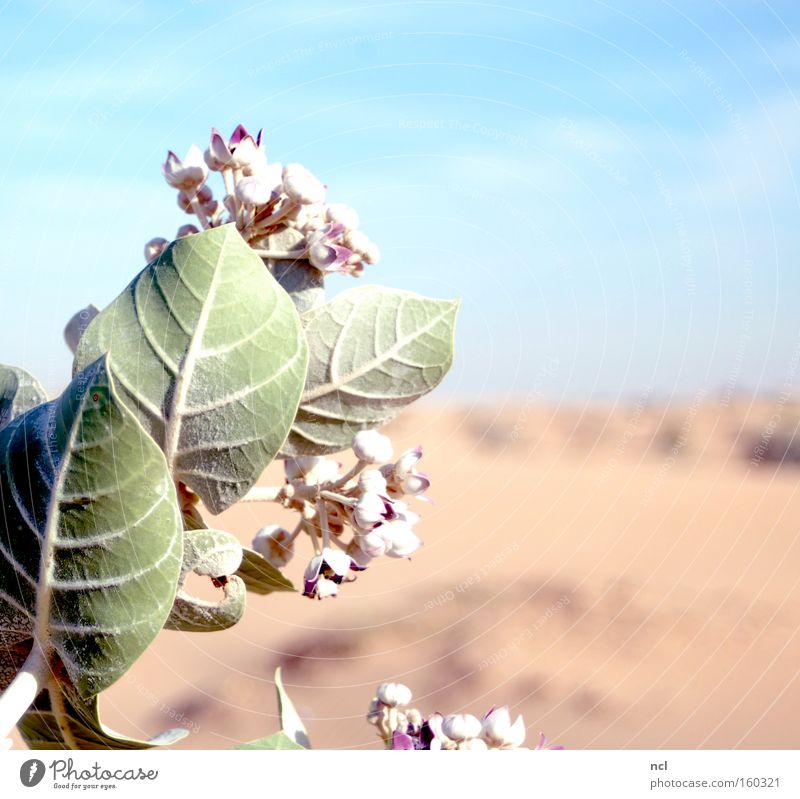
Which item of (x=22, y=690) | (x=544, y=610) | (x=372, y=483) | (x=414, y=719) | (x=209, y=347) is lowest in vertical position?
(x=544, y=610)

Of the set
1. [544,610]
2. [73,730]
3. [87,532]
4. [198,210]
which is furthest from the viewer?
[544,610]

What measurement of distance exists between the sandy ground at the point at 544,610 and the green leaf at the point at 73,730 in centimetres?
102

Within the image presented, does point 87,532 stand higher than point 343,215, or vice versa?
point 343,215

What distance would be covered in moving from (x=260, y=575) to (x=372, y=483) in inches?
6.8

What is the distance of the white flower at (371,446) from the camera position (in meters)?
0.77

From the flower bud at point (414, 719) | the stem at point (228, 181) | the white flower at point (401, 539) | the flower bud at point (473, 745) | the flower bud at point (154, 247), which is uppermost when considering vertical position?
the stem at point (228, 181)

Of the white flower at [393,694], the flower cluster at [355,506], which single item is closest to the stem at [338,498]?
the flower cluster at [355,506]

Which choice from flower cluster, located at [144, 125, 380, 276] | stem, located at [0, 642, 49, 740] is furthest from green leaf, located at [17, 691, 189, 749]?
flower cluster, located at [144, 125, 380, 276]

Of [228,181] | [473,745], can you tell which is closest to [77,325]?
[228,181]

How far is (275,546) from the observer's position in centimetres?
90

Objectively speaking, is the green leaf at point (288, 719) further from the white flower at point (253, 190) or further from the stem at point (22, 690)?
the white flower at point (253, 190)

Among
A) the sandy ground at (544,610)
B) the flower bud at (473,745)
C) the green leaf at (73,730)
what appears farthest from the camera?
the sandy ground at (544,610)

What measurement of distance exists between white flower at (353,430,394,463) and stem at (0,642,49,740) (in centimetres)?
30

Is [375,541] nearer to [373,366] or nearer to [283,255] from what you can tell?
[373,366]
